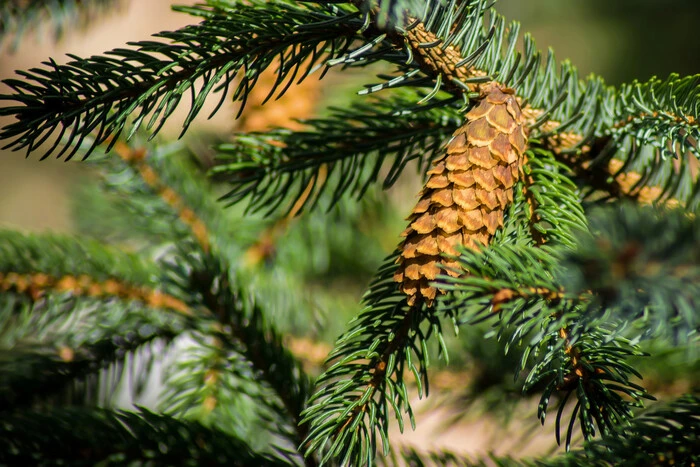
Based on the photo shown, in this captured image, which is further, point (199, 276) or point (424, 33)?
point (199, 276)

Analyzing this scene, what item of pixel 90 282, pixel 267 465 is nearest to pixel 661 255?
pixel 267 465

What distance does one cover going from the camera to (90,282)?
0.46 m

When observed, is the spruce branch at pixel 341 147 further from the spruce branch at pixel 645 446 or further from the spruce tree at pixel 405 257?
the spruce branch at pixel 645 446

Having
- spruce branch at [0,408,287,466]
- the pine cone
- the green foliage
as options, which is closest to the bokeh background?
the green foliage

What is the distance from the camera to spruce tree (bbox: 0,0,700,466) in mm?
217

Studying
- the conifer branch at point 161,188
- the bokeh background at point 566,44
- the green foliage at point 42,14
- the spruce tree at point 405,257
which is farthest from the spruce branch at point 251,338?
the bokeh background at point 566,44

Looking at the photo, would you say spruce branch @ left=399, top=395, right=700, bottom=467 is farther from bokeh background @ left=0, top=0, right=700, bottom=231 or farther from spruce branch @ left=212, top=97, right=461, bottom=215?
bokeh background @ left=0, top=0, right=700, bottom=231

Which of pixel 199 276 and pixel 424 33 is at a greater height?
pixel 424 33

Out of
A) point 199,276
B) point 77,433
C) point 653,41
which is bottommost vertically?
point 77,433

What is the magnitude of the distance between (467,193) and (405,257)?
0.04 meters

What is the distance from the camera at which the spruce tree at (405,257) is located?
22 cm

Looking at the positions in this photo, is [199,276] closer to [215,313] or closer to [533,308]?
[215,313]

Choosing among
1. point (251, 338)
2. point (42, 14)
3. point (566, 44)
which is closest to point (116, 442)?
point (251, 338)

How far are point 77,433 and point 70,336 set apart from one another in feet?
0.51
